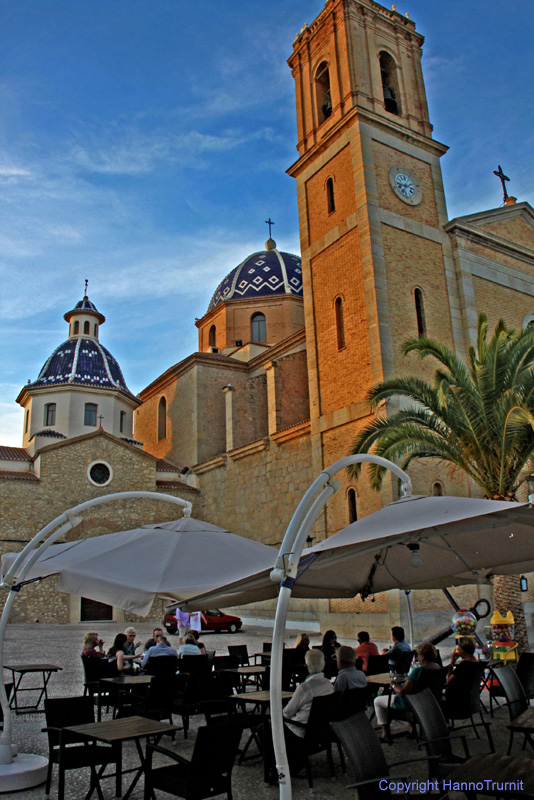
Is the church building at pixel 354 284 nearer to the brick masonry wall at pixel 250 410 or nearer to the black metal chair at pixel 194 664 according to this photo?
the brick masonry wall at pixel 250 410

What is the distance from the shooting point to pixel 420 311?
61.7ft

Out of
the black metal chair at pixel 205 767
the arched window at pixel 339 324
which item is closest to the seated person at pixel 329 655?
Answer: the black metal chair at pixel 205 767

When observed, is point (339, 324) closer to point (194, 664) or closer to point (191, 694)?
point (194, 664)

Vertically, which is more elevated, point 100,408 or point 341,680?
point 100,408

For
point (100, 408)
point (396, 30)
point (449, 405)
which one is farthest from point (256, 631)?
point (396, 30)

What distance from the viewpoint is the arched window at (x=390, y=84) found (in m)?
21.5

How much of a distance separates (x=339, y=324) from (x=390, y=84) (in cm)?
891

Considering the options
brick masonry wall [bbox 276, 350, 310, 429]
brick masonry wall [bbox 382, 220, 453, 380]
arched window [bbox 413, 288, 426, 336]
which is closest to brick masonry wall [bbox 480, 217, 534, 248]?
brick masonry wall [bbox 382, 220, 453, 380]

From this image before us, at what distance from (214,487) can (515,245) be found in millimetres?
14585

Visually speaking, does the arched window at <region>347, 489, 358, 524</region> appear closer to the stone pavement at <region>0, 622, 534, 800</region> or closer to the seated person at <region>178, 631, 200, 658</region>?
the stone pavement at <region>0, 622, 534, 800</region>

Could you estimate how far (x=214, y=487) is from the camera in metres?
26.5

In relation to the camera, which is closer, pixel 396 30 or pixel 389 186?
pixel 389 186

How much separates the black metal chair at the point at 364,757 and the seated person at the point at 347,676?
6.27 feet

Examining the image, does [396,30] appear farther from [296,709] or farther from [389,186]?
[296,709]
